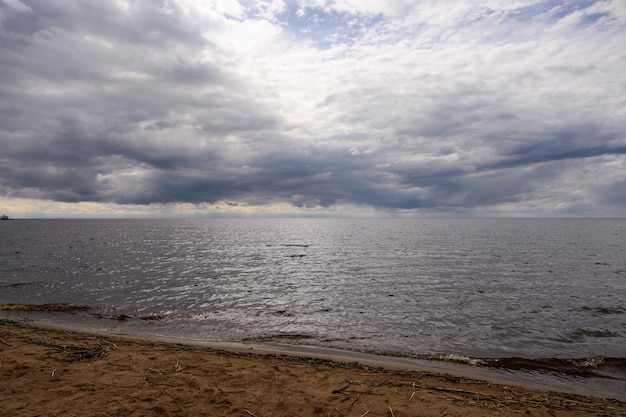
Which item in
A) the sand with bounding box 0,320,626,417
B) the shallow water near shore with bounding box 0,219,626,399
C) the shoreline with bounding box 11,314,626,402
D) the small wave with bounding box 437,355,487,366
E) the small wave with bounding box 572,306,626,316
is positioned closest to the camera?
the sand with bounding box 0,320,626,417

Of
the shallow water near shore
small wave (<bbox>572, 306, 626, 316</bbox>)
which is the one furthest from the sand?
small wave (<bbox>572, 306, 626, 316</bbox>)

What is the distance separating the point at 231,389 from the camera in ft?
29.6

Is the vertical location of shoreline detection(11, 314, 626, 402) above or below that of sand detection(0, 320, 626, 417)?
below

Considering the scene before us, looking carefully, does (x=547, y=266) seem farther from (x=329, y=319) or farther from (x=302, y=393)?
(x=302, y=393)

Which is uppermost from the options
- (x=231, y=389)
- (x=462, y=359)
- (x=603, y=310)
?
(x=231, y=389)

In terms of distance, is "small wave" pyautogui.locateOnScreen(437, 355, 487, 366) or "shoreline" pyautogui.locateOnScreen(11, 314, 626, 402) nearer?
"shoreline" pyautogui.locateOnScreen(11, 314, 626, 402)

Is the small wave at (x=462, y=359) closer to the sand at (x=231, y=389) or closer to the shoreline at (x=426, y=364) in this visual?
the shoreline at (x=426, y=364)

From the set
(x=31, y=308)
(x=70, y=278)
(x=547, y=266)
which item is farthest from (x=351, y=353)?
(x=547, y=266)

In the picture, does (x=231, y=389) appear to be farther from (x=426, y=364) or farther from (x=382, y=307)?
(x=382, y=307)

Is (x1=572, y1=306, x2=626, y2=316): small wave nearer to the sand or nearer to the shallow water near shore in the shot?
the shallow water near shore

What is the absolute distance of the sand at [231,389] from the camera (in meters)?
7.89

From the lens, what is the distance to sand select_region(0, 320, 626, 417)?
7.89 metres

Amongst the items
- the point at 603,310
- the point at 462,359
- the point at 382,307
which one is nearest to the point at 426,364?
the point at 462,359

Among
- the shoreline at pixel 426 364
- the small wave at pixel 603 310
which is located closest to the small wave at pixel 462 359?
the shoreline at pixel 426 364
